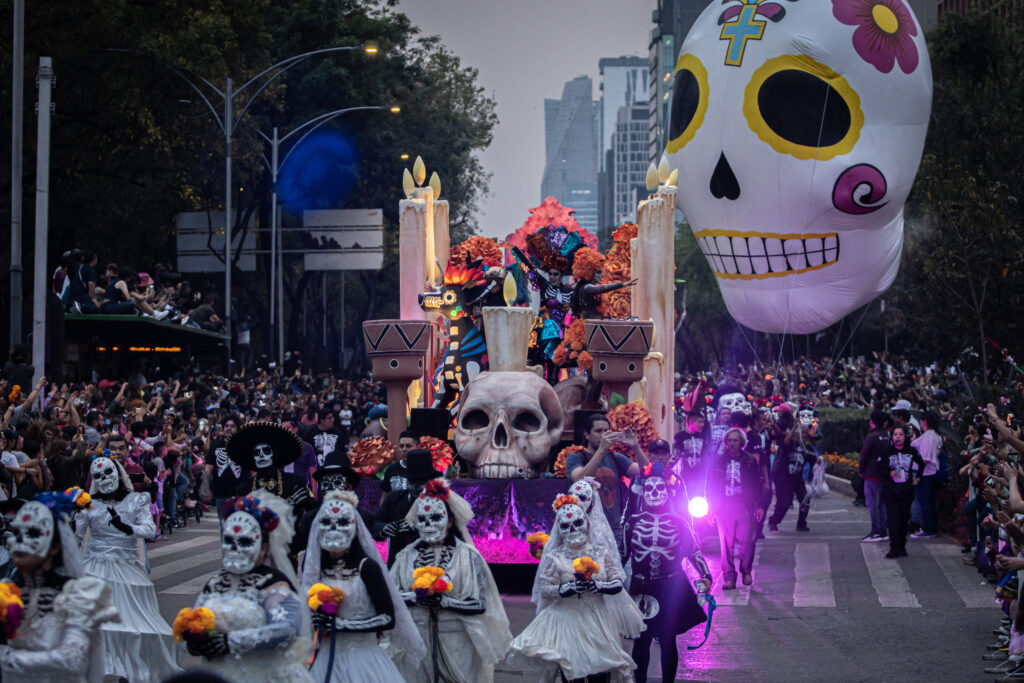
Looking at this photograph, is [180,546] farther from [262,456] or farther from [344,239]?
[344,239]

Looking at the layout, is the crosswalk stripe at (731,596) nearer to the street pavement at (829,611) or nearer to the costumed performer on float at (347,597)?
the street pavement at (829,611)

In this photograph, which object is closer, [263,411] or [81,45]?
[263,411]

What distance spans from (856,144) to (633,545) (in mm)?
15645

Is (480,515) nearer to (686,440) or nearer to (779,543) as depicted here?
(686,440)

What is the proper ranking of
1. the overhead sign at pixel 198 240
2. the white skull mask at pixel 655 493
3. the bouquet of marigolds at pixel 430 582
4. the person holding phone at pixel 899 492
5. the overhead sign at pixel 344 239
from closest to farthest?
1. the bouquet of marigolds at pixel 430 582
2. the white skull mask at pixel 655 493
3. the person holding phone at pixel 899 492
4. the overhead sign at pixel 198 240
5. the overhead sign at pixel 344 239

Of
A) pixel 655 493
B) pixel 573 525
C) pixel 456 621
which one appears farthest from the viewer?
pixel 655 493

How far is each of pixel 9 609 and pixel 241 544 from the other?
1127 mm

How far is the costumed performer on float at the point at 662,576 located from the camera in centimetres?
1045

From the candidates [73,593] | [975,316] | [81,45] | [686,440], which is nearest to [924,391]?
[975,316]

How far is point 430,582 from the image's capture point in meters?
8.91

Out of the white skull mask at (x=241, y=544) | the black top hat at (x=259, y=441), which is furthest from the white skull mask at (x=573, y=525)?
the white skull mask at (x=241, y=544)

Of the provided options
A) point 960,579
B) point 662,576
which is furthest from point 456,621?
point 960,579

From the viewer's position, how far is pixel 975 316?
24938 mm

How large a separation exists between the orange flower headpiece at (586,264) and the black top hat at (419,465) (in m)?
6.69
